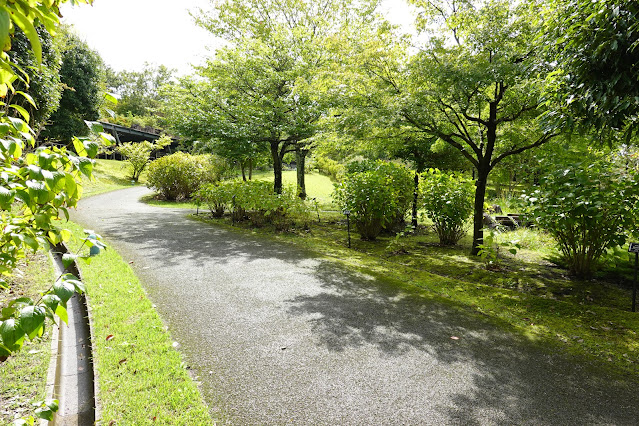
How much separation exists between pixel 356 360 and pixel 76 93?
2292cm

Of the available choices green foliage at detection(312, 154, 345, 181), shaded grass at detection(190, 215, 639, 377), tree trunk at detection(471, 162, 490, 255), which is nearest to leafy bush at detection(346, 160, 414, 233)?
shaded grass at detection(190, 215, 639, 377)

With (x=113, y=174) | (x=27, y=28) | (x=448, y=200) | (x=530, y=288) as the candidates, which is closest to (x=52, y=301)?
(x=27, y=28)

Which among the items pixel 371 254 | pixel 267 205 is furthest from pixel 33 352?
pixel 267 205

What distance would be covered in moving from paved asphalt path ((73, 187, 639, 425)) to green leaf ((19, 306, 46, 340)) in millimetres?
1686

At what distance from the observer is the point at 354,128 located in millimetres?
6590

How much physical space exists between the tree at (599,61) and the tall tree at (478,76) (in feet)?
3.70

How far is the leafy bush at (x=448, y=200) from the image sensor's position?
7027 millimetres

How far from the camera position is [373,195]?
299 inches

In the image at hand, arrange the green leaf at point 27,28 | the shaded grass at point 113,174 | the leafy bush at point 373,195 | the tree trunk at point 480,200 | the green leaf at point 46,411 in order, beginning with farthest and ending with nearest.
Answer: the shaded grass at point 113,174, the leafy bush at point 373,195, the tree trunk at point 480,200, the green leaf at point 46,411, the green leaf at point 27,28

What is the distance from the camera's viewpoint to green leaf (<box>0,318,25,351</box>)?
3.37 ft

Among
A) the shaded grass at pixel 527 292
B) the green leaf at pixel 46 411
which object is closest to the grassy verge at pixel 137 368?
the green leaf at pixel 46 411

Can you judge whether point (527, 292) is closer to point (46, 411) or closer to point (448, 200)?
point (448, 200)

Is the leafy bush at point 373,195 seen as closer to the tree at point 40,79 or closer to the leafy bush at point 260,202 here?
the leafy bush at point 260,202

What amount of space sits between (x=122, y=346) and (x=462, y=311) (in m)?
3.76
